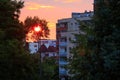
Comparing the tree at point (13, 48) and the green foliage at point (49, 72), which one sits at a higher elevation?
the tree at point (13, 48)

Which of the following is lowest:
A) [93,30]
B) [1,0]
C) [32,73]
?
[32,73]

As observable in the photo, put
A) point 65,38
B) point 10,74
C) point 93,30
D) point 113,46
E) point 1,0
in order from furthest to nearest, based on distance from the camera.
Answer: point 65,38
point 1,0
point 10,74
point 93,30
point 113,46

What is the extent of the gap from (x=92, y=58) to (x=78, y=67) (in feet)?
3.47

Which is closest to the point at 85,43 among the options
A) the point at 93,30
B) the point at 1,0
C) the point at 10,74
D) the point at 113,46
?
the point at 93,30

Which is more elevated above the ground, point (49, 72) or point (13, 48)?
point (13, 48)

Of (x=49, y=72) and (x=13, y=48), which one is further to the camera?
(x=49, y=72)

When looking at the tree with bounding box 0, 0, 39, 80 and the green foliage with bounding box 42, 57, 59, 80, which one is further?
the green foliage with bounding box 42, 57, 59, 80

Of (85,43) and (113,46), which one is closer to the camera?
(113,46)

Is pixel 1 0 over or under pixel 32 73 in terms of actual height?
over

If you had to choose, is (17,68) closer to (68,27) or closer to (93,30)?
(93,30)

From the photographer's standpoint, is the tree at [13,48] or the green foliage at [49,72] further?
the green foliage at [49,72]

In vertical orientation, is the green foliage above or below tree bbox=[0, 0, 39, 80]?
below

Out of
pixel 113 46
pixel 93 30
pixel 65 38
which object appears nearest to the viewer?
pixel 113 46

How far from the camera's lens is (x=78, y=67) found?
15.7 meters
